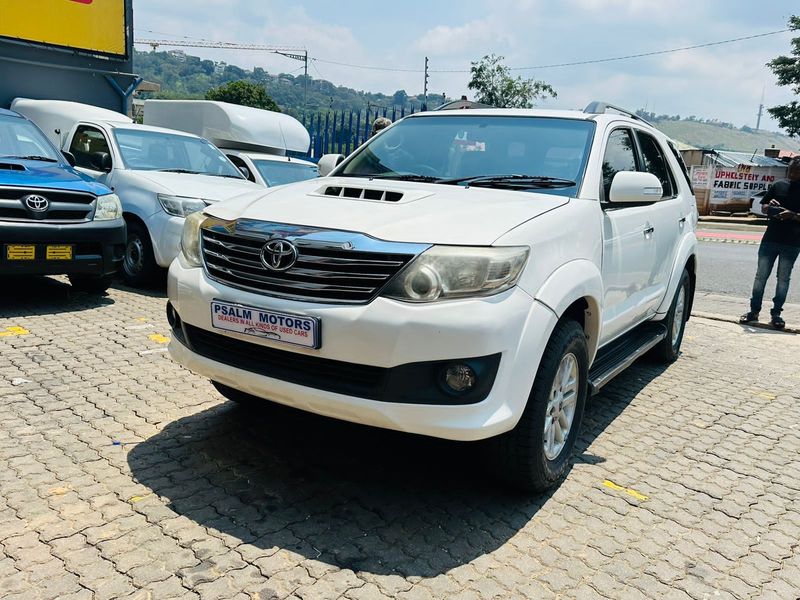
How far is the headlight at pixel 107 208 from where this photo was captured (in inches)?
257

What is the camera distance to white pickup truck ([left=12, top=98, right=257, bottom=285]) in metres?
7.32

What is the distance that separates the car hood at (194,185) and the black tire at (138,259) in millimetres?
513

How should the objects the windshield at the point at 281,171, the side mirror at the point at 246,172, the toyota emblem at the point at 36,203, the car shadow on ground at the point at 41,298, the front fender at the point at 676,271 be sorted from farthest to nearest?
the windshield at the point at 281,171, the side mirror at the point at 246,172, the car shadow on ground at the point at 41,298, the toyota emblem at the point at 36,203, the front fender at the point at 676,271

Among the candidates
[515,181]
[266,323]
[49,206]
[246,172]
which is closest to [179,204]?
[49,206]

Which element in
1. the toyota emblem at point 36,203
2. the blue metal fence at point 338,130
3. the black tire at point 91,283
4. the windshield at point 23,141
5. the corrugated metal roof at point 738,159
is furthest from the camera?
the corrugated metal roof at point 738,159

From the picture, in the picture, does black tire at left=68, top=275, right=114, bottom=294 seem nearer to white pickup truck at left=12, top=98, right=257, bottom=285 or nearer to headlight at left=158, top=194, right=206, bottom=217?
white pickup truck at left=12, top=98, right=257, bottom=285

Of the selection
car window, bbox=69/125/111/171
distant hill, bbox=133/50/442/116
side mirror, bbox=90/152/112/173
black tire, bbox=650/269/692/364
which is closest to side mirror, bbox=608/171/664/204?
black tire, bbox=650/269/692/364

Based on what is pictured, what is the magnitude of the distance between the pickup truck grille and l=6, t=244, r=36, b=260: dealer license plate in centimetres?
23

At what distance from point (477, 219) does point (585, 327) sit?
1039 mm

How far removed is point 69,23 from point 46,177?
302 inches

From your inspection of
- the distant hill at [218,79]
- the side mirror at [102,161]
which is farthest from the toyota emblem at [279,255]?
the distant hill at [218,79]

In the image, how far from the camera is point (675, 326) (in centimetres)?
612

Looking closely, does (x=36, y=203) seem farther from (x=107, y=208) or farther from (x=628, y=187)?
(x=628, y=187)

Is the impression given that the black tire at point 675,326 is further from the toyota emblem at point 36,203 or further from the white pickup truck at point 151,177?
the toyota emblem at point 36,203
